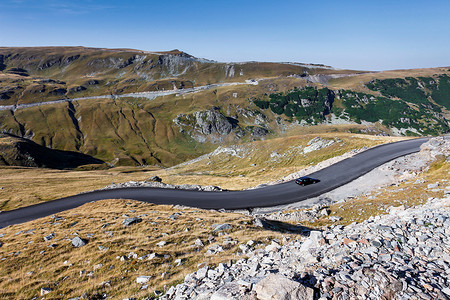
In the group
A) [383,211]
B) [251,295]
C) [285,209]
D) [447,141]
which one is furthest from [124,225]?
[447,141]

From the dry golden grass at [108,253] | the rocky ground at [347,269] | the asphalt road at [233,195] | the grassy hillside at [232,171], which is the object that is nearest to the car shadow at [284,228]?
the dry golden grass at [108,253]

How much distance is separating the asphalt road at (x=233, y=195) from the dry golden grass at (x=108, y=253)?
11815 millimetres

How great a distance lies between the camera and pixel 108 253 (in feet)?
58.9

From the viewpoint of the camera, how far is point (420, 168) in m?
38.4

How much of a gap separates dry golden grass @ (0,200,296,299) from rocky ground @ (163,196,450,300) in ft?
9.06

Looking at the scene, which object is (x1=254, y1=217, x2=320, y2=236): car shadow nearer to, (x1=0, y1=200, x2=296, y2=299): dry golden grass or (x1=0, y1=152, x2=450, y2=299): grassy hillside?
(x1=0, y1=152, x2=450, y2=299): grassy hillside

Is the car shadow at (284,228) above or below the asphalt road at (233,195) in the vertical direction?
above

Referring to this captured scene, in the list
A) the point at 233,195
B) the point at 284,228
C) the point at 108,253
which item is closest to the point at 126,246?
the point at 108,253

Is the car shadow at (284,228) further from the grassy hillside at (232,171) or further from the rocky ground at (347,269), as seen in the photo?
the grassy hillside at (232,171)

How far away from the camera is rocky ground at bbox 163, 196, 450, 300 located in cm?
885

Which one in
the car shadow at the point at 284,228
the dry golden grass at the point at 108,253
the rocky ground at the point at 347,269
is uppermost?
the rocky ground at the point at 347,269

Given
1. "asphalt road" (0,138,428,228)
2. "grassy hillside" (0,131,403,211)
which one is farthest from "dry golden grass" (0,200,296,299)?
"grassy hillside" (0,131,403,211)

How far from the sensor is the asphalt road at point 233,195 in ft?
127

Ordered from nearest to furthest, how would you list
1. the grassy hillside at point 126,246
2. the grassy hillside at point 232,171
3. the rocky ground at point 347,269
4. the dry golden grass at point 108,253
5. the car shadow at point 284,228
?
1. the rocky ground at point 347,269
2. the dry golden grass at point 108,253
3. the grassy hillside at point 126,246
4. the car shadow at point 284,228
5. the grassy hillside at point 232,171
